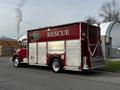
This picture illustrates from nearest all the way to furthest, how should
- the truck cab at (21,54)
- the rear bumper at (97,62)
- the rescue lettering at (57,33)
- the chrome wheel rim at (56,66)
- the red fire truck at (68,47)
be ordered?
1. the red fire truck at (68,47)
2. the rear bumper at (97,62)
3. the rescue lettering at (57,33)
4. the chrome wheel rim at (56,66)
5. the truck cab at (21,54)

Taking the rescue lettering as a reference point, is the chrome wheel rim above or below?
below

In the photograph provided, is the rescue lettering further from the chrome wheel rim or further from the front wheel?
the chrome wheel rim

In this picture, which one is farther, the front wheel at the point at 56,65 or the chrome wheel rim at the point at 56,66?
the chrome wheel rim at the point at 56,66

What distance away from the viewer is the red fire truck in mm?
14391

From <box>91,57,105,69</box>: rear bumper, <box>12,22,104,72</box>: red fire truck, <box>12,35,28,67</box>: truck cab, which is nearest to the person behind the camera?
<box>12,22,104,72</box>: red fire truck

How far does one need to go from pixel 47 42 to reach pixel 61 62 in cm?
196

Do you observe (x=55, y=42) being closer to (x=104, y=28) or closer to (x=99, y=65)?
(x=99, y=65)

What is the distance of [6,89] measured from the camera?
996cm

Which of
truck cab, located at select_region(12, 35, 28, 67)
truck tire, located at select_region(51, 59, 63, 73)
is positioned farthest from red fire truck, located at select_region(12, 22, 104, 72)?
truck cab, located at select_region(12, 35, 28, 67)

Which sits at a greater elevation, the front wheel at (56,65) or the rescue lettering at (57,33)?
the rescue lettering at (57,33)

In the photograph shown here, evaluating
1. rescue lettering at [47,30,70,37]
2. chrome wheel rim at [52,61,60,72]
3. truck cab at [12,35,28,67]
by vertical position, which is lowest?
chrome wheel rim at [52,61,60,72]

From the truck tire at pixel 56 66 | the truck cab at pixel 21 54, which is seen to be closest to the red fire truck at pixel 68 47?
the truck tire at pixel 56 66

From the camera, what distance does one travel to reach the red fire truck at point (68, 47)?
14391 millimetres

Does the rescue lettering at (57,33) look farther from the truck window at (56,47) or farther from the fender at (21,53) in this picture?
the fender at (21,53)
